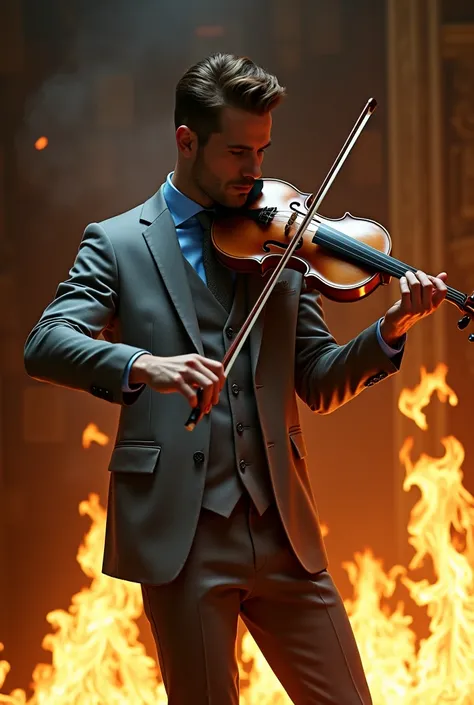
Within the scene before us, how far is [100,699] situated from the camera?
2672 millimetres

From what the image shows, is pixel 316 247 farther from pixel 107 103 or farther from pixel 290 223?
pixel 107 103

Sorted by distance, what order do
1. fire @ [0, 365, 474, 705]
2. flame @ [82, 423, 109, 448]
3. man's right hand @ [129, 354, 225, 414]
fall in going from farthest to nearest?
flame @ [82, 423, 109, 448] → fire @ [0, 365, 474, 705] → man's right hand @ [129, 354, 225, 414]

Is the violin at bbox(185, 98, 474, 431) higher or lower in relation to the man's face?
lower

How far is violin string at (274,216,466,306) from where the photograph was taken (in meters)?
1.64

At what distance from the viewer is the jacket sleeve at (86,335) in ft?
4.91

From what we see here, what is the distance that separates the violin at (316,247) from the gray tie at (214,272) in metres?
0.03

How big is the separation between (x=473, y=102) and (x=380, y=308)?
63 centimetres

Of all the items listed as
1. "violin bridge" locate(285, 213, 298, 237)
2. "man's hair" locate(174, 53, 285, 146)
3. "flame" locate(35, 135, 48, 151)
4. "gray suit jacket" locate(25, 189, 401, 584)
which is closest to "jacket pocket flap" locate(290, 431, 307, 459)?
"gray suit jacket" locate(25, 189, 401, 584)

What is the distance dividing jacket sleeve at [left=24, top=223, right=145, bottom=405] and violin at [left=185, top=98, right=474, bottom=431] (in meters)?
0.20

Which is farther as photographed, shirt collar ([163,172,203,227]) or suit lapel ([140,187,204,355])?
shirt collar ([163,172,203,227])

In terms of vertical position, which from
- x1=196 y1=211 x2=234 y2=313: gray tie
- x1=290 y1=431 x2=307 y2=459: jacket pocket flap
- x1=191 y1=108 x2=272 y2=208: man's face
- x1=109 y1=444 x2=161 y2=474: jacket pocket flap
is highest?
x1=191 y1=108 x2=272 y2=208: man's face

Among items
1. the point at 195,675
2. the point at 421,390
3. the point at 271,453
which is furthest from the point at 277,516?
the point at 421,390

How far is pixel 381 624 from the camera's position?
272cm

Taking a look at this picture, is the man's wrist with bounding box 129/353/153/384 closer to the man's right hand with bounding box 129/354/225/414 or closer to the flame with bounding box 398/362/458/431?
the man's right hand with bounding box 129/354/225/414
